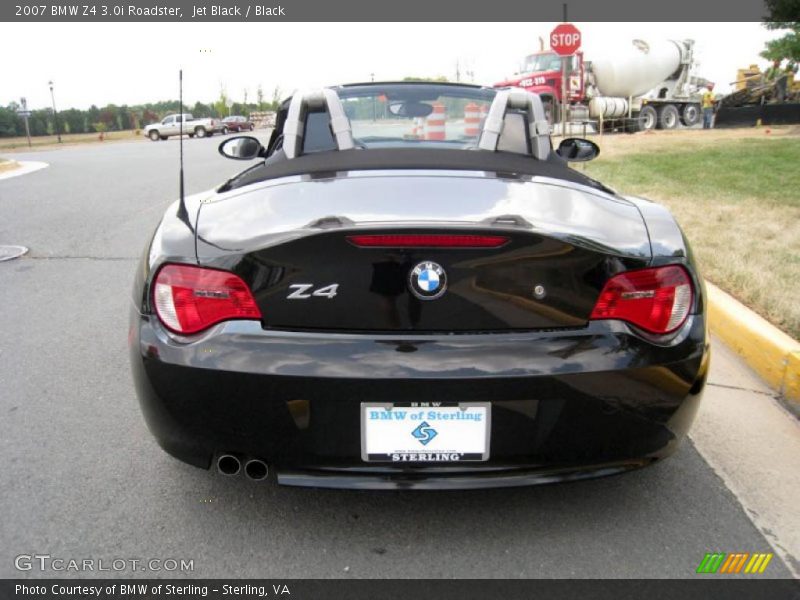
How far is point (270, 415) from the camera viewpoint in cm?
206

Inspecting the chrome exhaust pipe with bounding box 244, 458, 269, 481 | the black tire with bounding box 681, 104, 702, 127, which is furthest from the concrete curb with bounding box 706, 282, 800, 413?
the black tire with bounding box 681, 104, 702, 127

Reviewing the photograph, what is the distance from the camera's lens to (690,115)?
31484mm

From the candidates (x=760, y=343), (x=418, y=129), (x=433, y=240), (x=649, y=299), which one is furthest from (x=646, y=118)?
(x=433, y=240)

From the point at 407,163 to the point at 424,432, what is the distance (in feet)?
3.84

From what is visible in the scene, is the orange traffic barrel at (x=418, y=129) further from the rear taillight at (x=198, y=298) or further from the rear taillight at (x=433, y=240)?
the rear taillight at (x=198, y=298)

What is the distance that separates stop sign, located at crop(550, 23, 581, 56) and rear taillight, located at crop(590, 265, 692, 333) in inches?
484

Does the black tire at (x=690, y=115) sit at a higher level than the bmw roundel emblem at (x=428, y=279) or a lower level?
lower

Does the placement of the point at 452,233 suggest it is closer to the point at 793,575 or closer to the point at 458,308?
the point at 458,308

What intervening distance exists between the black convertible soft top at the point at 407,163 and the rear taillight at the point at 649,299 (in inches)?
30.1

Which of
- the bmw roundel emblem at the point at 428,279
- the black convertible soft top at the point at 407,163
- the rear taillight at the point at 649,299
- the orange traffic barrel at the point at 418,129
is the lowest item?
the rear taillight at the point at 649,299

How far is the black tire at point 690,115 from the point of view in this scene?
31.2 meters

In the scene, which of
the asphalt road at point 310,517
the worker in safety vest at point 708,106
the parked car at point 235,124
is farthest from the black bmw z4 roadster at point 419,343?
the parked car at point 235,124

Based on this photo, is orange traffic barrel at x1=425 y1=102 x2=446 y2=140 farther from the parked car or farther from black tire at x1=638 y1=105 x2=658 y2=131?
the parked car

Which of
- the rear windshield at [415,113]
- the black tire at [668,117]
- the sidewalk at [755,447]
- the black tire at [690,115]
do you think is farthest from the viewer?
the black tire at [690,115]
